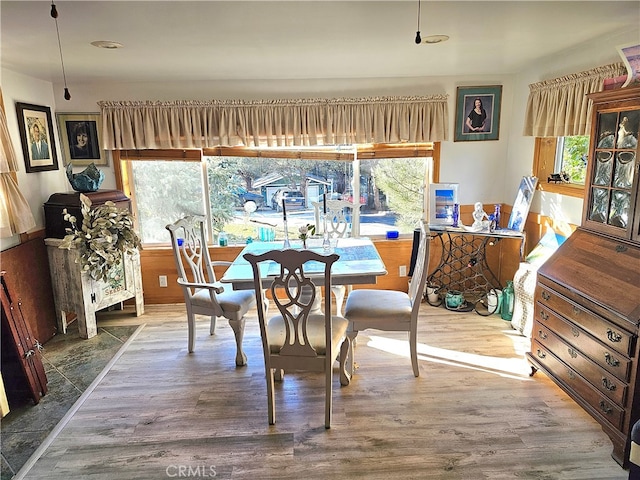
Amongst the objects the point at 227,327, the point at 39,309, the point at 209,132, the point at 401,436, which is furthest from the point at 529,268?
the point at 39,309

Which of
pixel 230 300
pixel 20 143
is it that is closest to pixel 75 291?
pixel 20 143

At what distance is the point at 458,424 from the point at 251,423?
1.19 metres

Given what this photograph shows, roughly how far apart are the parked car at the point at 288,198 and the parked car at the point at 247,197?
14 centimetres

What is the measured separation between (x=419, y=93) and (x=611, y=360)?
9.50 feet

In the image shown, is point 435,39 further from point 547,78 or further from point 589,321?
point 589,321

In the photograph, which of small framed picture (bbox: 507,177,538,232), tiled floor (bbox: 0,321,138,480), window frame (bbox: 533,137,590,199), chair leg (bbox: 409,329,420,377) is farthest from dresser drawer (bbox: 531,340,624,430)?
tiled floor (bbox: 0,321,138,480)

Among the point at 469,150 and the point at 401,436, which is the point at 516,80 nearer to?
the point at 469,150

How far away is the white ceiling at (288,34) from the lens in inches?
81.5

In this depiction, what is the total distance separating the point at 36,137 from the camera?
365 centimetres

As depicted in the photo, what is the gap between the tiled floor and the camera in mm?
2303

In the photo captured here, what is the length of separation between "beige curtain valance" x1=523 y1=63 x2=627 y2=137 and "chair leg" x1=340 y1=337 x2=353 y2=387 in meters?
2.32

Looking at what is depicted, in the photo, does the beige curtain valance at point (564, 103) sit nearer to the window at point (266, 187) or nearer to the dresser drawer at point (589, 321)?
the window at point (266, 187)

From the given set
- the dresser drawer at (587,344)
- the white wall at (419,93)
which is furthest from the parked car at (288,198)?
the dresser drawer at (587,344)

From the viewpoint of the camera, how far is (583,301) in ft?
7.55
